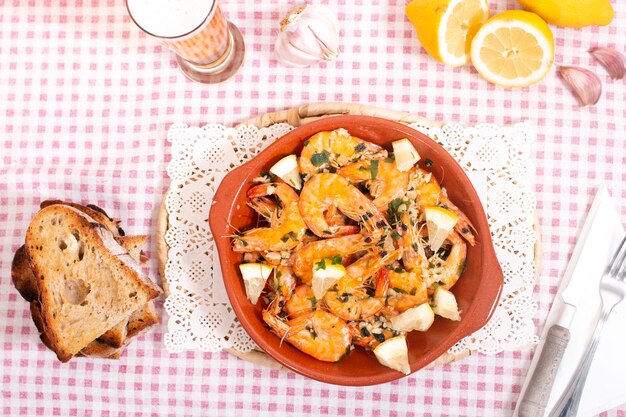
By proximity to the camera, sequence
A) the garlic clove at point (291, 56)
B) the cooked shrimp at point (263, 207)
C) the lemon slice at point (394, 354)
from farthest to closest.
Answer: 1. the garlic clove at point (291, 56)
2. the cooked shrimp at point (263, 207)
3. the lemon slice at point (394, 354)

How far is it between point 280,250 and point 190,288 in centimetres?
36

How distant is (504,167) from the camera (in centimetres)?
183

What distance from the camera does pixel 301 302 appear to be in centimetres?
165

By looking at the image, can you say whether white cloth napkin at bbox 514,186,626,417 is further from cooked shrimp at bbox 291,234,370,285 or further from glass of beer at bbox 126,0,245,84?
glass of beer at bbox 126,0,245,84


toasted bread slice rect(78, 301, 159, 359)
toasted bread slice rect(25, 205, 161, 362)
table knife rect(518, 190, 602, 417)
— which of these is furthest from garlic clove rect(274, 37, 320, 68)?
table knife rect(518, 190, 602, 417)

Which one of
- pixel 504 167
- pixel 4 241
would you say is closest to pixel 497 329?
pixel 504 167

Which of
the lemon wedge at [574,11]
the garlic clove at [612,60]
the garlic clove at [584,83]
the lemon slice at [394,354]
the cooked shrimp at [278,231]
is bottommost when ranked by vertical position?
the lemon slice at [394,354]

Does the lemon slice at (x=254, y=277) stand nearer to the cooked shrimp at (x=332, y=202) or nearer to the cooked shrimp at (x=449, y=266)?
the cooked shrimp at (x=332, y=202)

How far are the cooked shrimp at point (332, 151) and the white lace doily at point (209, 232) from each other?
22 centimetres

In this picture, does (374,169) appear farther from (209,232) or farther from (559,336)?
(559,336)

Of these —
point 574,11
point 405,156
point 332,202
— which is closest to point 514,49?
point 574,11

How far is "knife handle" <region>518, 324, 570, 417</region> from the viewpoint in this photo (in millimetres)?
1794

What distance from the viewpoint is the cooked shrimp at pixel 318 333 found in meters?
1.63

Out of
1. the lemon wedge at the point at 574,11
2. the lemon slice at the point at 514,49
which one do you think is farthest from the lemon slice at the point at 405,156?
the lemon wedge at the point at 574,11
